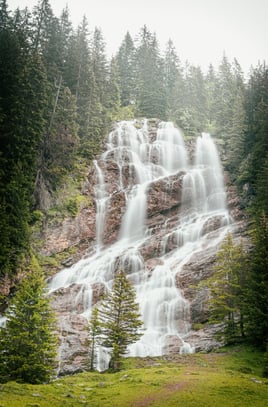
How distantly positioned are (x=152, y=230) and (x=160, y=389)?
85.5 feet

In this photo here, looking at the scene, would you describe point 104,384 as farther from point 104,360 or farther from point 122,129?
point 122,129

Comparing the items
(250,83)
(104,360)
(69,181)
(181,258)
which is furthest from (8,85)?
(250,83)

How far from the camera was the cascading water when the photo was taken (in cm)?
2744

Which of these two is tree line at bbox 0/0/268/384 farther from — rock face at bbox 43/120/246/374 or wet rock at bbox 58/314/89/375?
wet rock at bbox 58/314/89/375

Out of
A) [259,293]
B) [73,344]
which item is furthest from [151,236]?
[259,293]

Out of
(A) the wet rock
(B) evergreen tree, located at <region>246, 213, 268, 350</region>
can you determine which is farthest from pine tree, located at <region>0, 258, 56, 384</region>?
(B) evergreen tree, located at <region>246, 213, 268, 350</region>

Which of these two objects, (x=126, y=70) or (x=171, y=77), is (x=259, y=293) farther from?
(x=171, y=77)

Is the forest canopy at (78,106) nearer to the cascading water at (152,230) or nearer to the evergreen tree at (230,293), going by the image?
the cascading water at (152,230)

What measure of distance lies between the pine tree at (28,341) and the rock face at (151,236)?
245 inches

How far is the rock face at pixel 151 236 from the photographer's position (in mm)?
26541

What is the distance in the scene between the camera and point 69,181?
42.6 m

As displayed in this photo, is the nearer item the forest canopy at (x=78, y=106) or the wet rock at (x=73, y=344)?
the wet rock at (x=73, y=344)

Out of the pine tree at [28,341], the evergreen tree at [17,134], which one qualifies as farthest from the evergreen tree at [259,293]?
the evergreen tree at [17,134]

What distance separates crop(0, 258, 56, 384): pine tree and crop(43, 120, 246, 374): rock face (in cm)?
623
